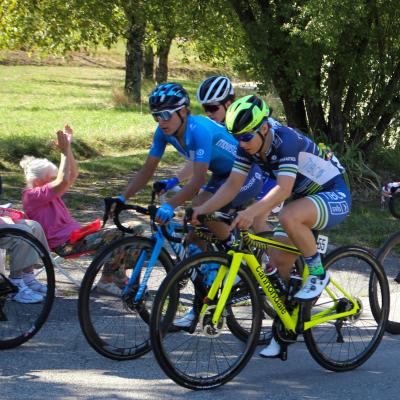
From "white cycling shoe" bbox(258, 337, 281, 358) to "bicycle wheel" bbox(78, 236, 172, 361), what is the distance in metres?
0.79

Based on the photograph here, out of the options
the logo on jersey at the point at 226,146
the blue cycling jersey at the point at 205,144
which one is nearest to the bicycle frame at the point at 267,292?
the blue cycling jersey at the point at 205,144

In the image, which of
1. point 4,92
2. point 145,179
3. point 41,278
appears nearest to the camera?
point 145,179

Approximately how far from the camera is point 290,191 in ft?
17.6

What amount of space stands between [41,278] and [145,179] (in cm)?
178

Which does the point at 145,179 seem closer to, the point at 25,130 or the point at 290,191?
the point at 290,191

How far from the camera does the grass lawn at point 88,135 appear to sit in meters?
11.5

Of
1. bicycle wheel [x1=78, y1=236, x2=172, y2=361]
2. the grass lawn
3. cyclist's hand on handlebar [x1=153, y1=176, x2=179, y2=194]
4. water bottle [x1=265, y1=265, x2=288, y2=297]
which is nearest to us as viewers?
bicycle wheel [x1=78, y1=236, x2=172, y2=361]

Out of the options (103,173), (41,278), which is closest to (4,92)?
(103,173)

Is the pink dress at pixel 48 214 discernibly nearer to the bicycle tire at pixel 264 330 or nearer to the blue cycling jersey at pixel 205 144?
the blue cycling jersey at pixel 205 144

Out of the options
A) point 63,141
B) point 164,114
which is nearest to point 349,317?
point 164,114

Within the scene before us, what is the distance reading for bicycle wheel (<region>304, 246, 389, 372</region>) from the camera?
5.78 meters

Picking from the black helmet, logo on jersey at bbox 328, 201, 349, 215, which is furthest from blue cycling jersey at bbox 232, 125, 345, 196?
the black helmet

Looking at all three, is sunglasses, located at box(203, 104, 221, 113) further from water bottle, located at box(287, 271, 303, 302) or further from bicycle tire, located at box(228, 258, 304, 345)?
water bottle, located at box(287, 271, 303, 302)

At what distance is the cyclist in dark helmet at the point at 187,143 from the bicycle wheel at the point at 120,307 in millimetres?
386
